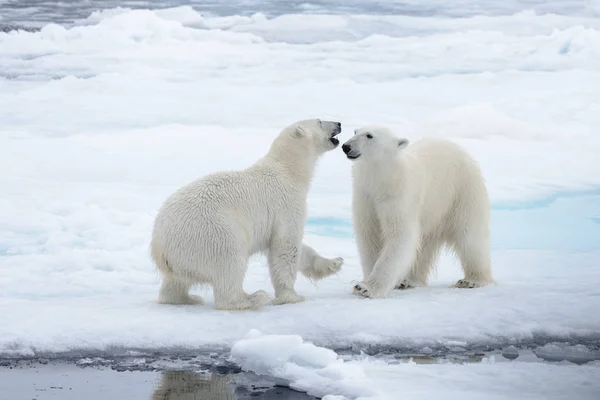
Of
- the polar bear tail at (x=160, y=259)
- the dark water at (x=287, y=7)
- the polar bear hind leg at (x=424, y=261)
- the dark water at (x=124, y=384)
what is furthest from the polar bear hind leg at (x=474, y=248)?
the dark water at (x=287, y=7)

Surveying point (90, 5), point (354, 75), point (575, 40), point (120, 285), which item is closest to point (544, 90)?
point (575, 40)

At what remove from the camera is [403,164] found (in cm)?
566

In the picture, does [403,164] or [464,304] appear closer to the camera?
[464,304]

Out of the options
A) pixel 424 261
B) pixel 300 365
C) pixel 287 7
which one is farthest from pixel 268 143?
pixel 300 365

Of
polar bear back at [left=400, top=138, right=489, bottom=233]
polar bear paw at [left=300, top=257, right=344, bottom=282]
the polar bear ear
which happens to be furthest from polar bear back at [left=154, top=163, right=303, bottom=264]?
polar bear back at [left=400, top=138, right=489, bottom=233]

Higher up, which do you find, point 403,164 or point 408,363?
point 403,164

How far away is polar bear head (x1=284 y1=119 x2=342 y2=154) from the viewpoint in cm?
557

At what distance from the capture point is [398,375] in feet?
13.5

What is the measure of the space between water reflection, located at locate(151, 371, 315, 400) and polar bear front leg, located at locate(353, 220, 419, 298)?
1505 millimetres

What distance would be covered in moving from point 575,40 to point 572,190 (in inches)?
189

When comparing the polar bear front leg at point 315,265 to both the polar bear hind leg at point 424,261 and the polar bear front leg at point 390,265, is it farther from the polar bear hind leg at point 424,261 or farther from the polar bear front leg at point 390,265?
the polar bear hind leg at point 424,261

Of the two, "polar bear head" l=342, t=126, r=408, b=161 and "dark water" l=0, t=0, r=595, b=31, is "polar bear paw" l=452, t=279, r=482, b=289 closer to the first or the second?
"polar bear head" l=342, t=126, r=408, b=161

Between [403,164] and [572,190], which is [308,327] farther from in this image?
[572,190]

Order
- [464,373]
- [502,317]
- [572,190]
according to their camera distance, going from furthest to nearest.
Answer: [572,190] < [502,317] < [464,373]
